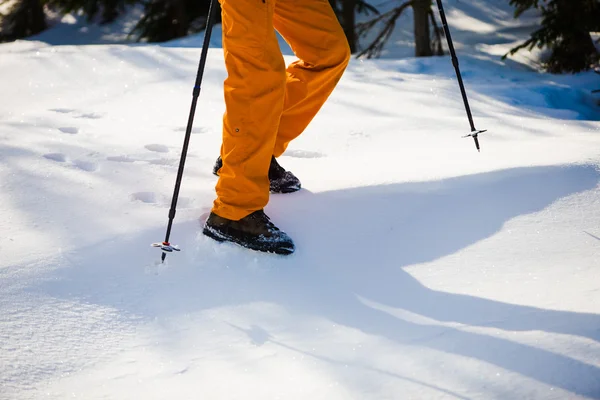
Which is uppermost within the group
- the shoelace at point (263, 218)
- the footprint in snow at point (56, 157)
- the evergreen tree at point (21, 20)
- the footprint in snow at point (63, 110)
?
the shoelace at point (263, 218)

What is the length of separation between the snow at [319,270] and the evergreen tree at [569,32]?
13.2 feet

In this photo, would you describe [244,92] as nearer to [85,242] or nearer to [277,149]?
[277,149]

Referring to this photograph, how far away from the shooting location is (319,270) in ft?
7.70

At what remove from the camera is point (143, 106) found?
14.5 feet

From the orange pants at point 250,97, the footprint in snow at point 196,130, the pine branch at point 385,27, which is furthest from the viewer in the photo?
the pine branch at point 385,27

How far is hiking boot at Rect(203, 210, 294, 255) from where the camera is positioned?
240 cm

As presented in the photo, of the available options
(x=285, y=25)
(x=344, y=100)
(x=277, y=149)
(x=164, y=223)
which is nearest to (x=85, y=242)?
(x=164, y=223)

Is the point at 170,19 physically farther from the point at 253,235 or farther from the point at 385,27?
the point at 253,235

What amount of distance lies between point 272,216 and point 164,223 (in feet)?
1.48

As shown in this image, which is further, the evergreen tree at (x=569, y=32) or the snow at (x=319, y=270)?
the evergreen tree at (x=569, y=32)

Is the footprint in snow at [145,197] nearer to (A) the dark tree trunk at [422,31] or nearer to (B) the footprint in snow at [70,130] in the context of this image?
(B) the footprint in snow at [70,130]

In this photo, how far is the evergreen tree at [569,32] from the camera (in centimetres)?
730

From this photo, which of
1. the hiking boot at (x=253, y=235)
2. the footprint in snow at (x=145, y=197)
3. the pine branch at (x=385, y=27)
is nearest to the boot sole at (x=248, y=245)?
the hiking boot at (x=253, y=235)

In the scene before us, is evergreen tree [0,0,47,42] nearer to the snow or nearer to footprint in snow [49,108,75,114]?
footprint in snow [49,108,75,114]
